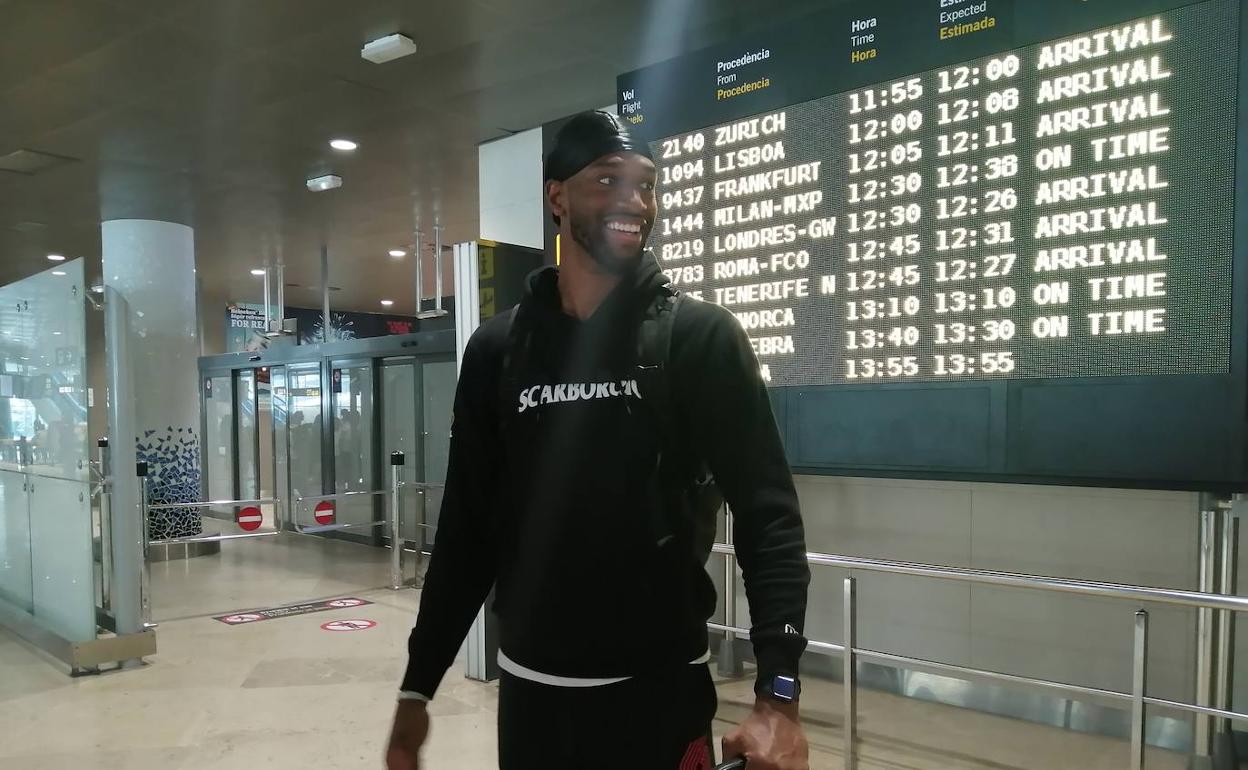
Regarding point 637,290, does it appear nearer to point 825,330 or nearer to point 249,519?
point 825,330

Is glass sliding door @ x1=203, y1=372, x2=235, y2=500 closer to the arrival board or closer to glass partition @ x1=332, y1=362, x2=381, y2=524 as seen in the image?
glass partition @ x1=332, y1=362, x2=381, y2=524

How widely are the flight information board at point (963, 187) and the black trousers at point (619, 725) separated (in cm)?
208

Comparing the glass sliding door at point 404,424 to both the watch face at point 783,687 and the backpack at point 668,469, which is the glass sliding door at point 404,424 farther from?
the watch face at point 783,687

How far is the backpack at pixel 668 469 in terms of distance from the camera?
1.18 m

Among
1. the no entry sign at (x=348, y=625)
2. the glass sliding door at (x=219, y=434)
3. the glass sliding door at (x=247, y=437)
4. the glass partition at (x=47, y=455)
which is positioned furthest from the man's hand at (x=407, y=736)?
the glass sliding door at (x=219, y=434)

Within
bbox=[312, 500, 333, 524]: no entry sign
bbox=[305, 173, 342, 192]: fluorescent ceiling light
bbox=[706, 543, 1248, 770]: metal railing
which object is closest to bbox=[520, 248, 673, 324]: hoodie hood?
bbox=[706, 543, 1248, 770]: metal railing

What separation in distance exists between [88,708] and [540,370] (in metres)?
4.39

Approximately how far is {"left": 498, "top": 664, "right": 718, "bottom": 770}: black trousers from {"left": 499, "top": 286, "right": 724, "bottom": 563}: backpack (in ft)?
0.65

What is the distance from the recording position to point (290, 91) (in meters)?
5.30

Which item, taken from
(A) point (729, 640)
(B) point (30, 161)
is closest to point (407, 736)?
(A) point (729, 640)

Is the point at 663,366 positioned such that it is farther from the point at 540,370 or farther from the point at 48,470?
the point at 48,470

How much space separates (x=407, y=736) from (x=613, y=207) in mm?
919

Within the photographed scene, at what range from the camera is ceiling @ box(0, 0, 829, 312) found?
429cm

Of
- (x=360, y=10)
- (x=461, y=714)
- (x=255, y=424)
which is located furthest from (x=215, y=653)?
(x=255, y=424)
